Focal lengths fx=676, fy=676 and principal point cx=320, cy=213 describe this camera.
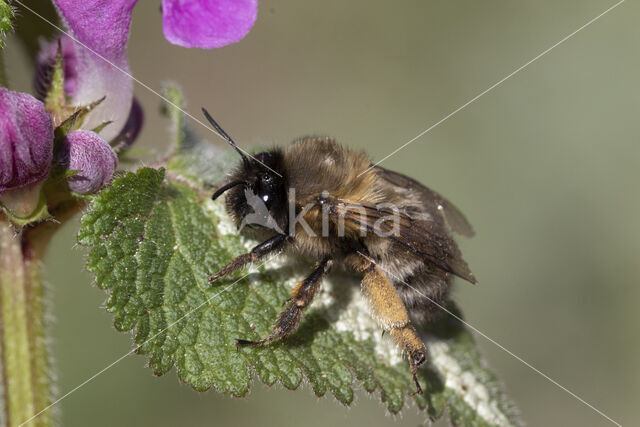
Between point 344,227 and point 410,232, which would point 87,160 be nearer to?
point 344,227

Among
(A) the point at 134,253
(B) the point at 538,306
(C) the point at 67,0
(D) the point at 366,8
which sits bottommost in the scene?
(B) the point at 538,306

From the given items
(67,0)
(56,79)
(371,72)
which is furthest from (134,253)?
(371,72)

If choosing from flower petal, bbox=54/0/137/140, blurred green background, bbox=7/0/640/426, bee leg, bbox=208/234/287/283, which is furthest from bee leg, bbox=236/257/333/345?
blurred green background, bbox=7/0/640/426

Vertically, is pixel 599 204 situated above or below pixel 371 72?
below

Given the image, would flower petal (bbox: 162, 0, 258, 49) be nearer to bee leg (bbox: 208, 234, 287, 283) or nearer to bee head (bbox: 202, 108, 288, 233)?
bee head (bbox: 202, 108, 288, 233)

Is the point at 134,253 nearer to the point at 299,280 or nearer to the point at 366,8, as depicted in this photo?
the point at 299,280

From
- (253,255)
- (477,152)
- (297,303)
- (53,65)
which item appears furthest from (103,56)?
(477,152)
